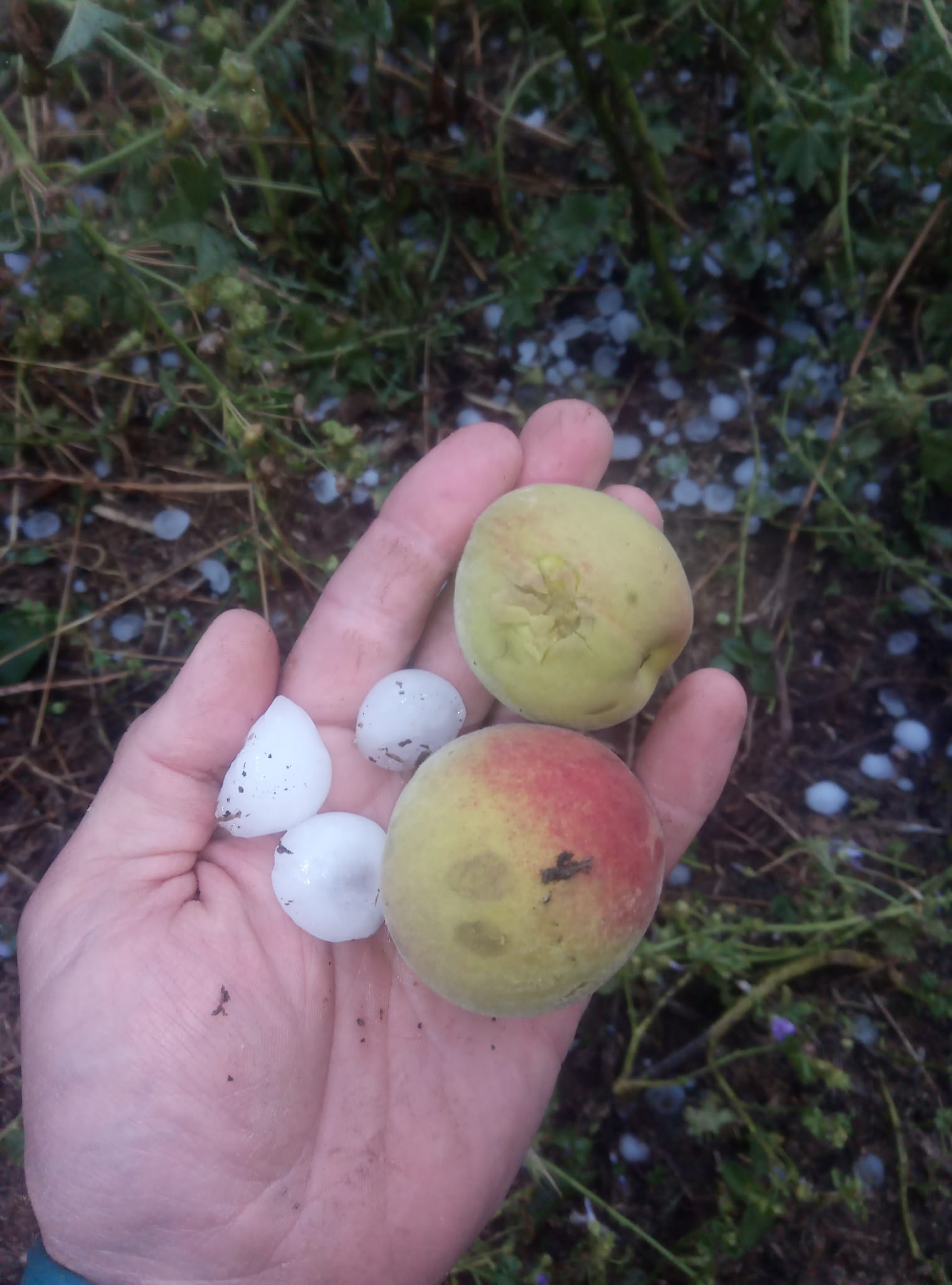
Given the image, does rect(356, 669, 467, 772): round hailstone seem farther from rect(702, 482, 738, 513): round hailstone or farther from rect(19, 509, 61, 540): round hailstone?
Answer: rect(19, 509, 61, 540): round hailstone

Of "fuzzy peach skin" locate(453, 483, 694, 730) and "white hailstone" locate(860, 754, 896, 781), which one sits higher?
"fuzzy peach skin" locate(453, 483, 694, 730)

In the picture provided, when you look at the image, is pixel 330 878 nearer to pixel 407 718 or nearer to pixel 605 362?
pixel 407 718

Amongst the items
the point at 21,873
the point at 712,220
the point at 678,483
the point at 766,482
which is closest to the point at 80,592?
the point at 21,873

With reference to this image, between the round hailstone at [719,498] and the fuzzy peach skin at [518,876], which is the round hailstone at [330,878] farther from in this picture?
the round hailstone at [719,498]

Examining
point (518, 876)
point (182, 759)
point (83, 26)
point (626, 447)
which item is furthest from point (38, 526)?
point (518, 876)

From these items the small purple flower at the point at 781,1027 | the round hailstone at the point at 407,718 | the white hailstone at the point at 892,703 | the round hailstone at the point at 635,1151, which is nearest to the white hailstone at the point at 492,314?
the round hailstone at the point at 407,718

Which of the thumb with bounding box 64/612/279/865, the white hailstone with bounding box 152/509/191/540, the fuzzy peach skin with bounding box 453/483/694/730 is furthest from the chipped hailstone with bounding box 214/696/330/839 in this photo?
the white hailstone with bounding box 152/509/191/540
